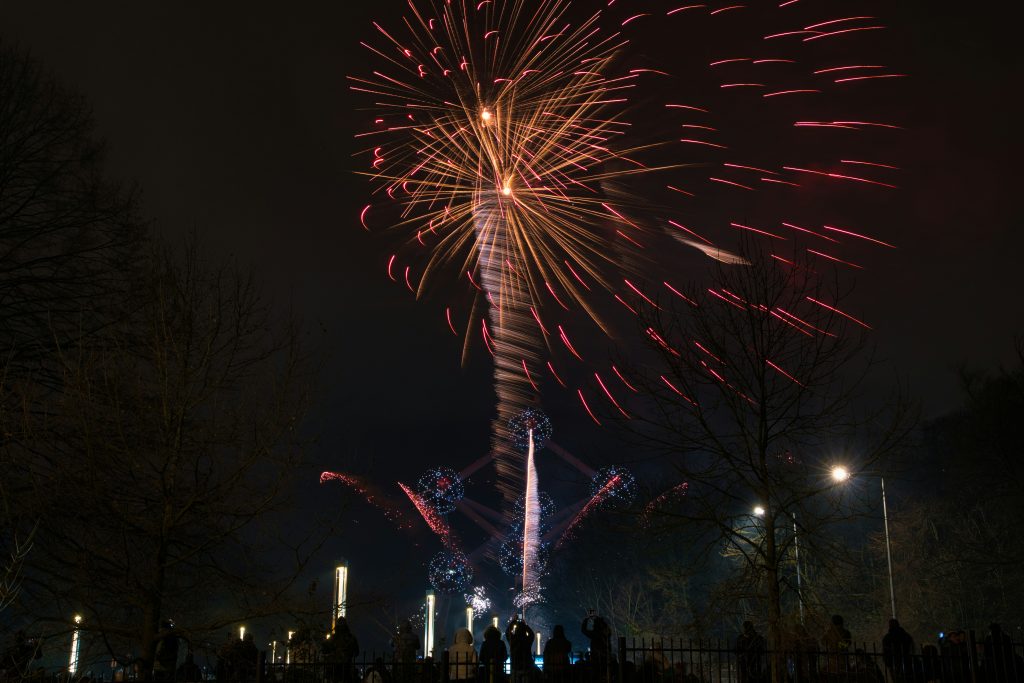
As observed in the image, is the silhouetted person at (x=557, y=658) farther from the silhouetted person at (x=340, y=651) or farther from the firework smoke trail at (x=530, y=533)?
the firework smoke trail at (x=530, y=533)

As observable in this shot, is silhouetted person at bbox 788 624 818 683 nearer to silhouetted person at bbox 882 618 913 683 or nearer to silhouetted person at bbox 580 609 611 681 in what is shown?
silhouetted person at bbox 882 618 913 683

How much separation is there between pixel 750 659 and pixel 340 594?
21.3 feet

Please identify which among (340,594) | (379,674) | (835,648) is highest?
(340,594)

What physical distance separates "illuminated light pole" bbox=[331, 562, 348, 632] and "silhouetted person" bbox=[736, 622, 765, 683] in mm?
5596

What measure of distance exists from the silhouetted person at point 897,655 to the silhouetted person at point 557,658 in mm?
4409

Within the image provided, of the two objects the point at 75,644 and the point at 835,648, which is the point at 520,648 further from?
the point at 75,644

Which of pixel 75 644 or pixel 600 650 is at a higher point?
pixel 75 644

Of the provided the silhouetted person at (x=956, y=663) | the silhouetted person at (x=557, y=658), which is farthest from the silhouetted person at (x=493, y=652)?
the silhouetted person at (x=956, y=663)

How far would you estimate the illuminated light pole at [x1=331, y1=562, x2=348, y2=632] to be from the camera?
43.2 ft

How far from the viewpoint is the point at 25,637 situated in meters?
12.7

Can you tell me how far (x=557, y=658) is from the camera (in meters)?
14.8

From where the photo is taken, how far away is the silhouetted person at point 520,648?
14.0 metres

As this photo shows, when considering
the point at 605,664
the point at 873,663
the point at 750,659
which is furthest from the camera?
the point at 750,659

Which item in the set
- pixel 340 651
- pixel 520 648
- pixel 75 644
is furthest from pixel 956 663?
pixel 75 644
